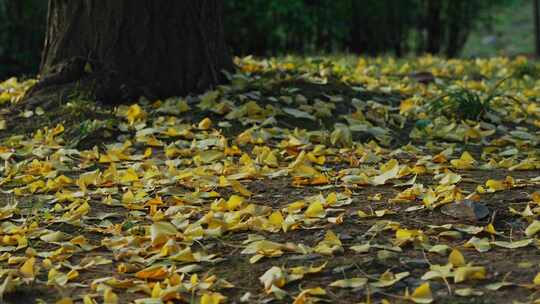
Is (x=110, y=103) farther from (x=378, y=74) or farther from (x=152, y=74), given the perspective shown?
(x=378, y=74)

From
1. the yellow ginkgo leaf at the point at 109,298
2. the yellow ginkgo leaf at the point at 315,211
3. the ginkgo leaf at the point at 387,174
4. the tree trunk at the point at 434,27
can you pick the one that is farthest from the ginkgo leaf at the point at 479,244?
the tree trunk at the point at 434,27

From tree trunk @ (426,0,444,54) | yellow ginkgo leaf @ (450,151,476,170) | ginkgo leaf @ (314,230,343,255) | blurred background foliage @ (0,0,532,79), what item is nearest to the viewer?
ginkgo leaf @ (314,230,343,255)

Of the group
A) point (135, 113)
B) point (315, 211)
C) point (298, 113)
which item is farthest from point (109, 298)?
point (298, 113)

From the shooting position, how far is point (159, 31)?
5637mm

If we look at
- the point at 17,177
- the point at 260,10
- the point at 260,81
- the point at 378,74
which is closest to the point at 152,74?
the point at 260,81

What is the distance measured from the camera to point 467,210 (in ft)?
12.0

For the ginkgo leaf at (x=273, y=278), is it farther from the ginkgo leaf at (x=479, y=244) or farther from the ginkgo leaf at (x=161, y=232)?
the ginkgo leaf at (x=479, y=244)

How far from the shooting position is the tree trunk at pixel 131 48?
5.62m

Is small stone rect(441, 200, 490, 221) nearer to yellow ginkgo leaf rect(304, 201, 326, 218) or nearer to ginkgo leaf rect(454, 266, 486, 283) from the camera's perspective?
yellow ginkgo leaf rect(304, 201, 326, 218)

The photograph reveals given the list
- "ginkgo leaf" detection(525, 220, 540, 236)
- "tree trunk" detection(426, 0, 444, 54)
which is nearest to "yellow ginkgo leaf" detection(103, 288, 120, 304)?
"ginkgo leaf" detection(525, 220, 540, 236)

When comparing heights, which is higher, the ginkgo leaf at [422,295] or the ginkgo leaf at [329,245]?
the ginkgo leaf at [329,245]

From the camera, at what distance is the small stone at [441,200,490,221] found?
3.63 meters

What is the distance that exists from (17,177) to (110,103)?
123cm

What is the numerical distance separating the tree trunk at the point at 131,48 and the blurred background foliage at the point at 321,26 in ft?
9.99
